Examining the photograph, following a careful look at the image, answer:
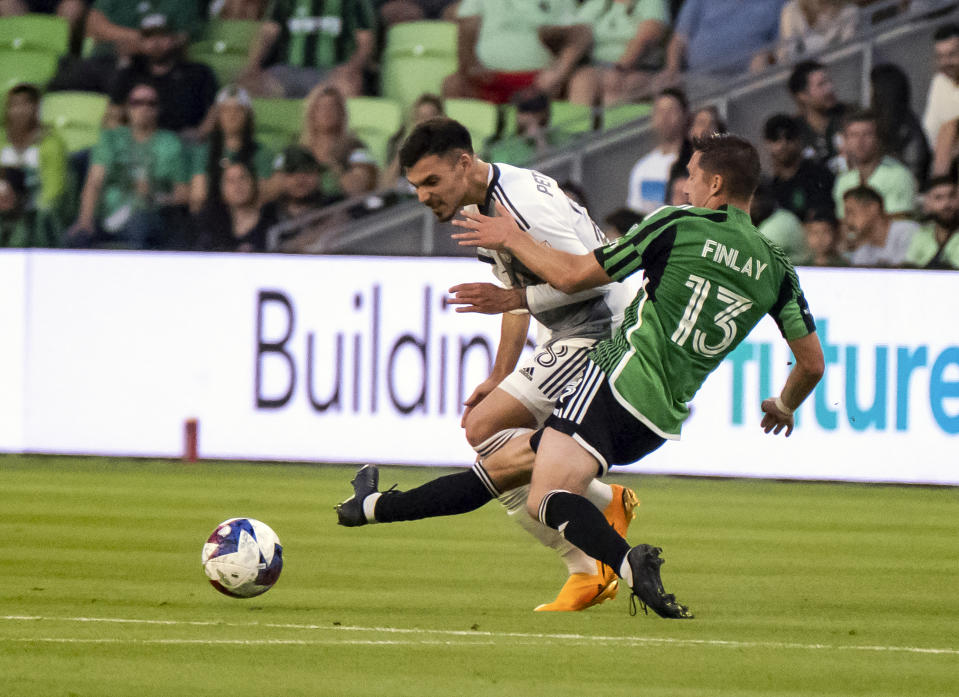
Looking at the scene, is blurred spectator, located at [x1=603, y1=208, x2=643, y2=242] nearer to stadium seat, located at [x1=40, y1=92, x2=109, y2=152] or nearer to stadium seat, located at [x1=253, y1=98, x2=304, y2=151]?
stadium seat, located at [x1=253, y1=98, x2=304, y2=151]

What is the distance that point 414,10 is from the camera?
15.9 m

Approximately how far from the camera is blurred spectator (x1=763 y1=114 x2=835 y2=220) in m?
13.3

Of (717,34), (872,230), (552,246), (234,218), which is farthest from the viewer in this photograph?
(717,34)

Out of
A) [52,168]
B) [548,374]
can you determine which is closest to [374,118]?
[52,168]

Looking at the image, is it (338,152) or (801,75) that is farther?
(338,152)

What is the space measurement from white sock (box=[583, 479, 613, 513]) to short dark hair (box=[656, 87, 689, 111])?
7809mm

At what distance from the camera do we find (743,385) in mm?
11742

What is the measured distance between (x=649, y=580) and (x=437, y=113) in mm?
9746

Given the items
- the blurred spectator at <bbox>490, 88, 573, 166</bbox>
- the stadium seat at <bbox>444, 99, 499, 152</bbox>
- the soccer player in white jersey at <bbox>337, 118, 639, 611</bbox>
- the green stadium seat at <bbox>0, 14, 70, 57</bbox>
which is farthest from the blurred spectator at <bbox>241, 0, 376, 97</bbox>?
the soccer player in white jersey at <bbox>337, 118, 639, 611</bbox>

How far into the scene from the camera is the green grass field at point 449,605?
4562 millimetres

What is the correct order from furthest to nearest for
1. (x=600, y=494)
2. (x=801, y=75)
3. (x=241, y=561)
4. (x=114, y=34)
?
(x=114, y=34), (x=801, y=75), (x=600, y=494), (x=241, y=561)

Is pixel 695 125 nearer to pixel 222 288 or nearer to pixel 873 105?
pixel 873 105

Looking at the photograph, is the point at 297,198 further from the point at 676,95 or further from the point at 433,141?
the point at 433,141

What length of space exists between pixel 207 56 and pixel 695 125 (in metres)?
5.14
